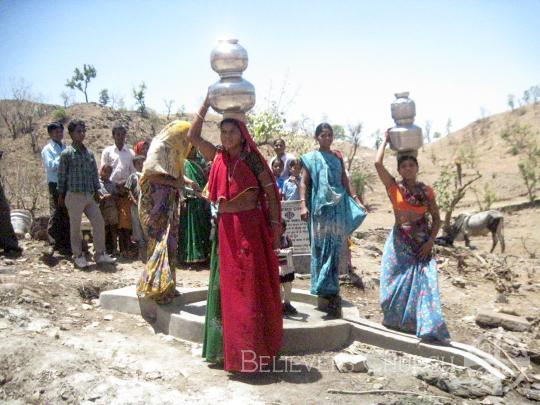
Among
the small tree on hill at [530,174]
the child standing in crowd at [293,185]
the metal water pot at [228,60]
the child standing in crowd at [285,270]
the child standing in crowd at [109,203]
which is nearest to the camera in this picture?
the metal water pot at [228,60]

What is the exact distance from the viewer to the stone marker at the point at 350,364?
4113 millimetres

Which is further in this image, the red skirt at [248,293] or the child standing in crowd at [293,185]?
the child standing in crowd at [293,185]

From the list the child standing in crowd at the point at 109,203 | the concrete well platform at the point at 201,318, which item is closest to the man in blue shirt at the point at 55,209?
the child standing in crowd at the point at 109,203

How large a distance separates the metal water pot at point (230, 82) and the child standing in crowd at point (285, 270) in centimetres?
125

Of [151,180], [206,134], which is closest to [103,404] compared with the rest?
[151,180]

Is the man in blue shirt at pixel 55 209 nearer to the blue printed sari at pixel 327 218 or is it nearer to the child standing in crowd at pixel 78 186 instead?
the child standing in crowd at pixel 78 186

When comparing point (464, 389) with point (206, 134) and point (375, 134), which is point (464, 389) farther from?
point (375, 134)

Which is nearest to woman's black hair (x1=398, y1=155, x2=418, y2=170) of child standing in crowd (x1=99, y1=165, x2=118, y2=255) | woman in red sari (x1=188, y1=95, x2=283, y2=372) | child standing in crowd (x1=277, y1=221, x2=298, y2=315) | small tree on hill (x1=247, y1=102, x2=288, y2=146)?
child standing in crowd (x1=277, y1=221, x2=298, y2=315)

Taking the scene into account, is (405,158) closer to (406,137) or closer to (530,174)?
(406,137)

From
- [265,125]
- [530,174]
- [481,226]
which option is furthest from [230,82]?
[530,174]

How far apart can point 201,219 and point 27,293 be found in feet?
9.12

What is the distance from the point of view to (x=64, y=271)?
22.4 ft

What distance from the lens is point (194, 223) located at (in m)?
7.52

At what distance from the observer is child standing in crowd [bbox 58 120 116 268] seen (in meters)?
6.78
